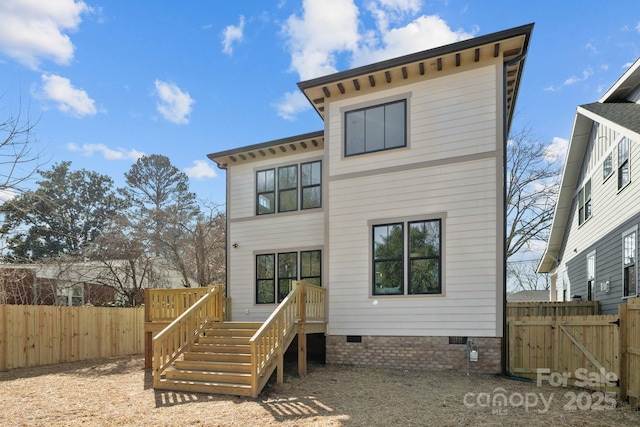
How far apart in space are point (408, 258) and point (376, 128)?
3172 millimetres

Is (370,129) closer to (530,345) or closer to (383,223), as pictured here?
(383,223)

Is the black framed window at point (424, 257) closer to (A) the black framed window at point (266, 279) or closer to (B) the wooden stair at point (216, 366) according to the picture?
(B) the wooden stair at point (216, 366)

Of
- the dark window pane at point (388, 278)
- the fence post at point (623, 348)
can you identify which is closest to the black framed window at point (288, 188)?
the dark window pane at point (388, 278)

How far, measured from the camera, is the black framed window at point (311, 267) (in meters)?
11.5

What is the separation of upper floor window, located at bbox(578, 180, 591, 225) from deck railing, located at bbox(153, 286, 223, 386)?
1155cm

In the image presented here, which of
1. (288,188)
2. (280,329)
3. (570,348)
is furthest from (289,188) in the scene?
(570,348)

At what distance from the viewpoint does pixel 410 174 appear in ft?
30.9

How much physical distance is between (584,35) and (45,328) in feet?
59.1

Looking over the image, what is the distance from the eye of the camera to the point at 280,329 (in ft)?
26.4

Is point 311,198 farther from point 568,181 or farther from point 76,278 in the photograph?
point 76,278

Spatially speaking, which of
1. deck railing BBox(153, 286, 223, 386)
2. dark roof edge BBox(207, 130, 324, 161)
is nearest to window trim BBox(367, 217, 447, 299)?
dark roof edge BBox(207, 130, 324, 161)

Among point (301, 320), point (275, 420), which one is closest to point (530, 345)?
point (301, 320)

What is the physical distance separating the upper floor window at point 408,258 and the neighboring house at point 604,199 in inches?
180

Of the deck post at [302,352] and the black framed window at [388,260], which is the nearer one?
the deck post at [302,352]
